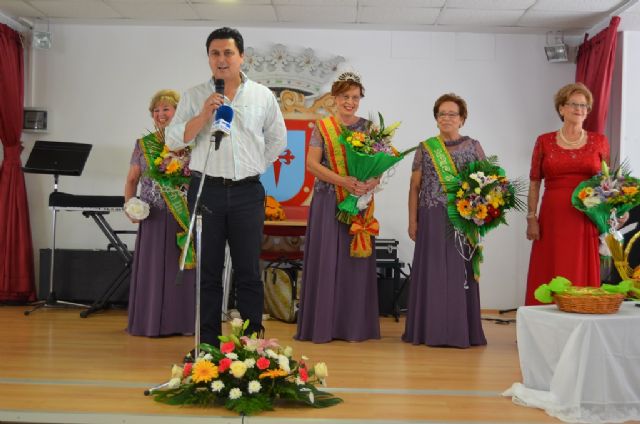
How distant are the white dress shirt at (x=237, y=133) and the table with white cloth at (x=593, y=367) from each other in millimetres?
1432

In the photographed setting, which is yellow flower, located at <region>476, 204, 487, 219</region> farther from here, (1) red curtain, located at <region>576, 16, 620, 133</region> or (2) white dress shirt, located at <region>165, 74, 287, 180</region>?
(1) red curtain, located at <region>576, 16, 620, 133</region>

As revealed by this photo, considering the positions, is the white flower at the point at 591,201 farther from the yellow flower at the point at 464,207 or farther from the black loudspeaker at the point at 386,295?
the black loudspeaker at the point at 386,295

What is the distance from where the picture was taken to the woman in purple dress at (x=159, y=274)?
4.65 m

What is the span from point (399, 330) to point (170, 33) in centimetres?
333

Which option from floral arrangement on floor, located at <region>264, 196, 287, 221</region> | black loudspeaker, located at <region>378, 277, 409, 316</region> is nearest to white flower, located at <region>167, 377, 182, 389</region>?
floral arrangement on floor, located at <region>264, 196, 287, 221</region>

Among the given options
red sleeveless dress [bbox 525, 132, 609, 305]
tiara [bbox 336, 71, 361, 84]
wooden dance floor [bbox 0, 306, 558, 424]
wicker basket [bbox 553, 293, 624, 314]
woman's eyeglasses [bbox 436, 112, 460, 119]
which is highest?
tiara [bbox 336, 71, 361, 84]

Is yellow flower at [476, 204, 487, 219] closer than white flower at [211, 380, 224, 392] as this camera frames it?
No

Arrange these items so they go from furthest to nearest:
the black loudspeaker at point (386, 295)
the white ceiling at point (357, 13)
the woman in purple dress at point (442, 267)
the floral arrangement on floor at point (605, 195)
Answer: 1. the black loudspeaker at point (386, 295)
2. the white ceiling at point (357, 13)
3. the woman in purple dress at point (442, 267)
4. the floral arrangement on floor at point (605, 195)

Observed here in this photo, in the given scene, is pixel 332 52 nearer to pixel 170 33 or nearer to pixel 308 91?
pixel 308 91

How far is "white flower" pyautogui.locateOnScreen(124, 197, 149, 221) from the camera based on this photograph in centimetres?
458

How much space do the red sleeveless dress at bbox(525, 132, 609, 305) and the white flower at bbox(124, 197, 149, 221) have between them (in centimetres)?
235

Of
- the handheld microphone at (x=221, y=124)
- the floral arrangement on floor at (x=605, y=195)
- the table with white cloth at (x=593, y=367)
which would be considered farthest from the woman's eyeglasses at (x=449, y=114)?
the handheld microphone at (x=221, y=124)

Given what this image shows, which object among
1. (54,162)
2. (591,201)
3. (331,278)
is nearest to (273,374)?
(331,278)

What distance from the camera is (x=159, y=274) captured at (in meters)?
4.66
